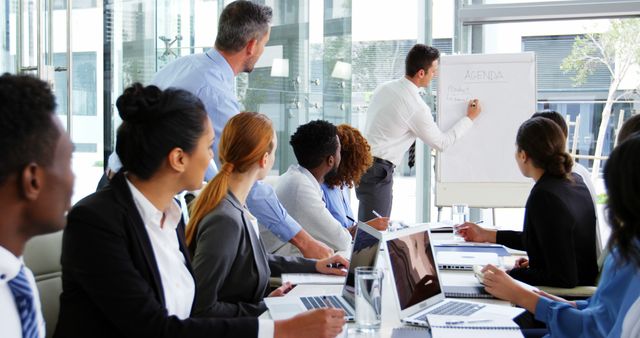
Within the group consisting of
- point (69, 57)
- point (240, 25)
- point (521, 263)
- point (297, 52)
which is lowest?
point (521, 263)

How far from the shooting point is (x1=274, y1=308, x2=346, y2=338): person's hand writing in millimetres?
1788

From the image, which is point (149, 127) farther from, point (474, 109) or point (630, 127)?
point (474, 109)

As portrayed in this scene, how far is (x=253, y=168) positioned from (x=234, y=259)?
34 centimetres

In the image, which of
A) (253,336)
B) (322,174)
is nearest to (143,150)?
(253,336)

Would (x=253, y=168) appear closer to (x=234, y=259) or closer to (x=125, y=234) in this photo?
(x=234, y=259)

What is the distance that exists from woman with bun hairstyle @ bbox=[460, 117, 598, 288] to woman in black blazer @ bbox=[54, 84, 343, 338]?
1.30 meters

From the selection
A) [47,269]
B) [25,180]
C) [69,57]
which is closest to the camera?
[25,180]

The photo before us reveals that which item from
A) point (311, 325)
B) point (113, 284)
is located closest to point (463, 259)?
point (311, 325)

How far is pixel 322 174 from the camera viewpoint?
3.53 m

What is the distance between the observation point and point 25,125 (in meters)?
1.10

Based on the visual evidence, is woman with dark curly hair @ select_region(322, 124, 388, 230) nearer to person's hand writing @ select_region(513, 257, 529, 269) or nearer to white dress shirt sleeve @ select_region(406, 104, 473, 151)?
person's hand writing @ select_region(513, 257, 529, 269)

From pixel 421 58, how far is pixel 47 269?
12.3 ft

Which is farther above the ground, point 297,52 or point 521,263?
A: point 297,52

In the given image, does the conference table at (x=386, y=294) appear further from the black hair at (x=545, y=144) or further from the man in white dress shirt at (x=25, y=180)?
the man in white dress shirt at (x=25, y=180)
